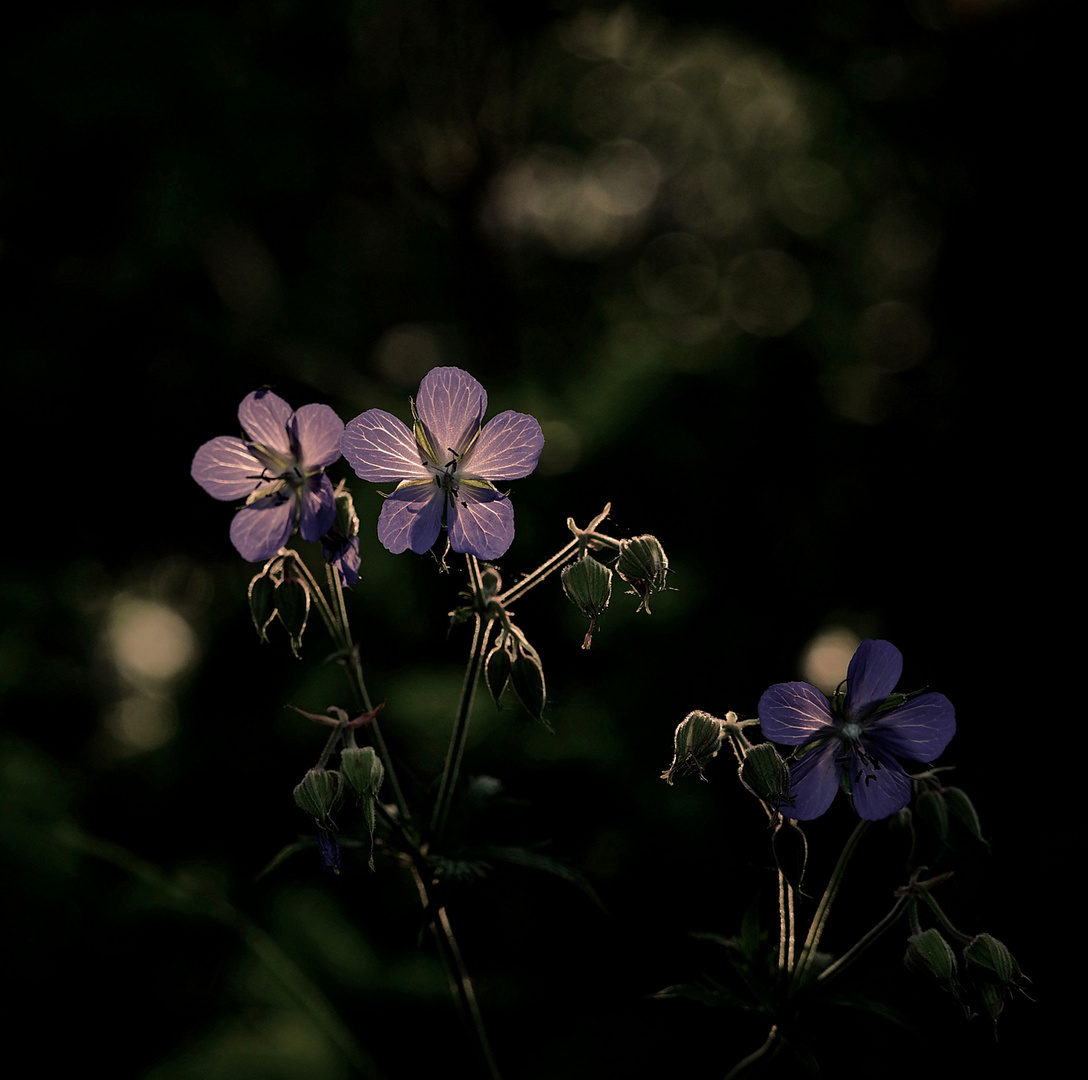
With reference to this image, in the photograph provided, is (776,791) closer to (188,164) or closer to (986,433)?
(986,433)

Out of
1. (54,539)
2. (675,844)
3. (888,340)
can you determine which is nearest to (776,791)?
(675,844)

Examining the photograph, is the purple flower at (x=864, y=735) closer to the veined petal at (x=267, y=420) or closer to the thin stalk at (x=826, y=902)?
the thin stalk at (x=826, y=902)

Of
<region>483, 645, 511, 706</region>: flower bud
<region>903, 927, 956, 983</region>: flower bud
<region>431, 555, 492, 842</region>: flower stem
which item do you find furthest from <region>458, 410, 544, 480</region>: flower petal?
<region>903, 927, 956, 983</region>: flower bud

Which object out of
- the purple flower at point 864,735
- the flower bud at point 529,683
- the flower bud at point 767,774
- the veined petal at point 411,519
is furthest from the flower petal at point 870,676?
the veined petal at point 411,519

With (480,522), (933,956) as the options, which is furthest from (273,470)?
(933,956)

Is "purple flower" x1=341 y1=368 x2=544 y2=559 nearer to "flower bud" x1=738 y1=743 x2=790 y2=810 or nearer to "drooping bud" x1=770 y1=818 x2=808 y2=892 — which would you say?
"flower bud" x1=738 y1=743 x2=790 y2=810

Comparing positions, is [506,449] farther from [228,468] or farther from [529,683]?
[228,468]
